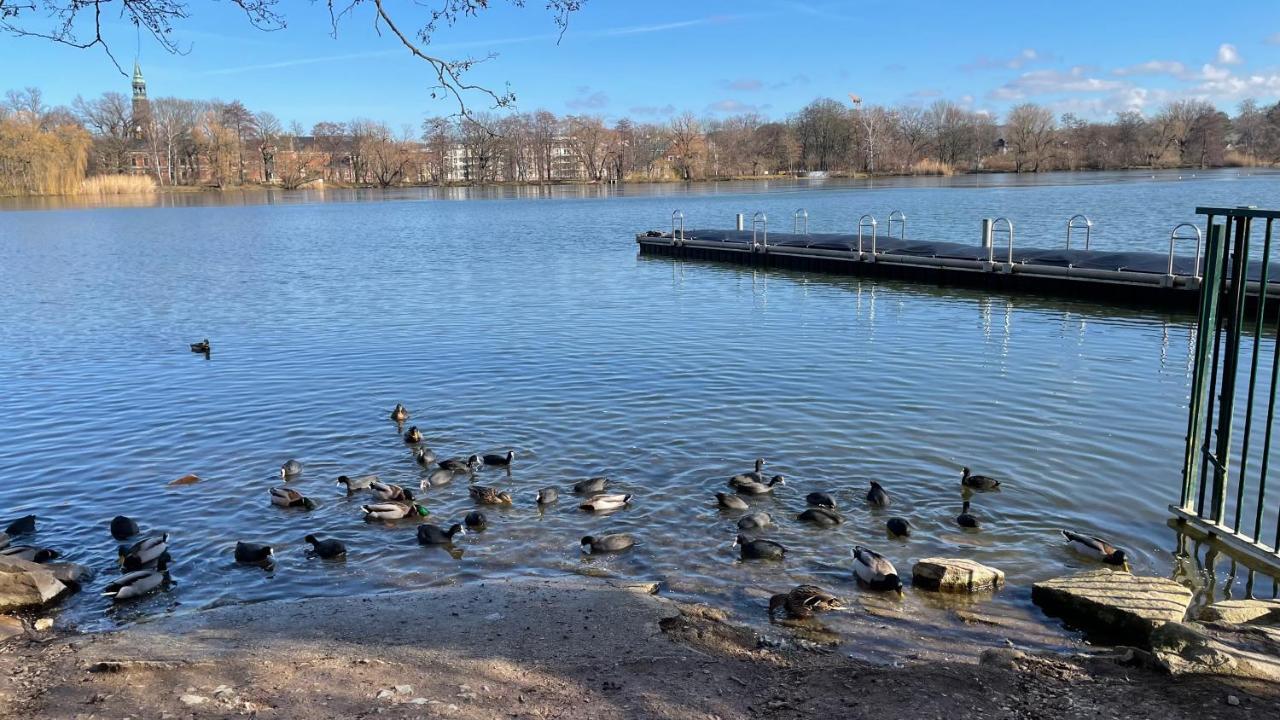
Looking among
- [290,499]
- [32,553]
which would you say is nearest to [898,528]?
[290,499]

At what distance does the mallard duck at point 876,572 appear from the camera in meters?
7.20

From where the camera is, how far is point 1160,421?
Answer: 11797 millimetres

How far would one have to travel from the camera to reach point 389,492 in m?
9.55

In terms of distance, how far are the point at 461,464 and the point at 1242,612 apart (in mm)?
7496

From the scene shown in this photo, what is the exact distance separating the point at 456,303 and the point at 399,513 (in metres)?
16.2

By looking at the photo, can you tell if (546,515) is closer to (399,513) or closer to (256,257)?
(399,513)

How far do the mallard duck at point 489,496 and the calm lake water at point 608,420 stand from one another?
16cm

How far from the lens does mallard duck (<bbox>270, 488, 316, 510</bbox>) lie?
31.3ft

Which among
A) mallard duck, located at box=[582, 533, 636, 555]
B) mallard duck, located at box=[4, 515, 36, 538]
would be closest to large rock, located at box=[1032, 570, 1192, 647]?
mallard duck, located at box=[582, 533, 636, 555]

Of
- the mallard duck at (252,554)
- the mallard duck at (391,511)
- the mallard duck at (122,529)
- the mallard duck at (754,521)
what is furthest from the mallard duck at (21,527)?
the mallard duck at (754,521)

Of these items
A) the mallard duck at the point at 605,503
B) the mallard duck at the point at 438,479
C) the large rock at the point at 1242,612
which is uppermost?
the large rock at the point at 1242,612

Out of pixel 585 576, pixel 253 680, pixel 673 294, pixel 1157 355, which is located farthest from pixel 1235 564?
pixel 673 294

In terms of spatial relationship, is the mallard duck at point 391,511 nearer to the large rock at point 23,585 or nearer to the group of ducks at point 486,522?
the group of ducks at point 486,522

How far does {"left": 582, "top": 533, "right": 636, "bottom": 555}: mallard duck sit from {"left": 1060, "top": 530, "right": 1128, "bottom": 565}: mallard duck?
3.83m
